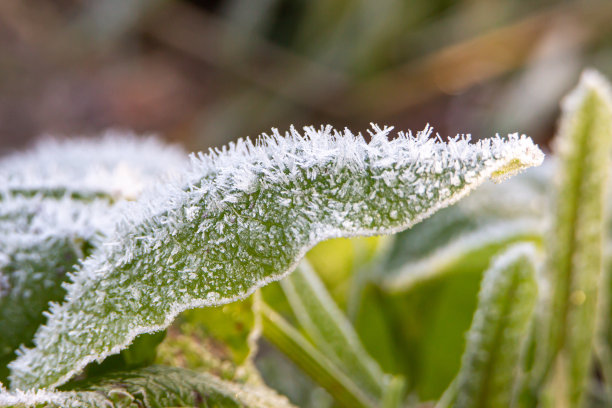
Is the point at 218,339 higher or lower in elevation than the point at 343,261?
lower

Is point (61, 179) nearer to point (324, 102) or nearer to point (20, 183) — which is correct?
point (20, 183)

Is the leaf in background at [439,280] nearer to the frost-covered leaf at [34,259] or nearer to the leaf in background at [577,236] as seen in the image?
the leaf in background at [577,236]

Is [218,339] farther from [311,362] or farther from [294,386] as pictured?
[294,386]

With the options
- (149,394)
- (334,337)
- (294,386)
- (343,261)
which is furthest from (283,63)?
(149,394)

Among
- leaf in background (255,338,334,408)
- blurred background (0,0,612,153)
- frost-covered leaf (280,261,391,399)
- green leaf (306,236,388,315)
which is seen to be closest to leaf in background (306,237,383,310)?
green leaf (306,236,388,315)

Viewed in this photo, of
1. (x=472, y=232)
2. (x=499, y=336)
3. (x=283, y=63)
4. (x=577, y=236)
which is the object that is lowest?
(x=499, y=336)

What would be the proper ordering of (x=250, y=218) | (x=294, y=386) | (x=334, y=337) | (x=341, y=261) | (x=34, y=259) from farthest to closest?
(x=341, y=261), (x=294, y=386), (x=334, y=337), (x=34, y=259), (x=250, y=218)

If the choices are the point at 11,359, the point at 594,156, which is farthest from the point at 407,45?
the point at 11,359

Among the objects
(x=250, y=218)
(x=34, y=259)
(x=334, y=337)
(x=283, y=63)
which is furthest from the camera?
(x=283, y=63)
